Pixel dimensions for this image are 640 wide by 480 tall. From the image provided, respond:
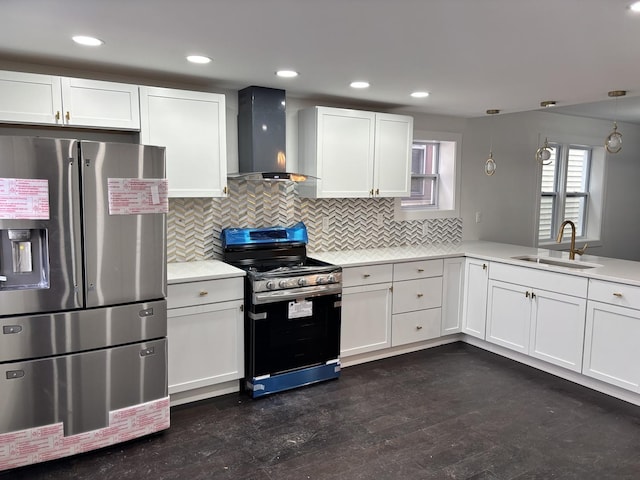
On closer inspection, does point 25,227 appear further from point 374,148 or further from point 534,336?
point 534,336

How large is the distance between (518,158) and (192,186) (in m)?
3.79

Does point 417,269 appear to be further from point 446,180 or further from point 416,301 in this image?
point 446,180

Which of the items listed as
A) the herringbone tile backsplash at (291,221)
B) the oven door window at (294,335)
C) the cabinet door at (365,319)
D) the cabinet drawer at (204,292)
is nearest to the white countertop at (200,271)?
the cabinet drawer at (204,292)

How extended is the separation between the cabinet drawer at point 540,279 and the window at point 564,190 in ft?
6.54

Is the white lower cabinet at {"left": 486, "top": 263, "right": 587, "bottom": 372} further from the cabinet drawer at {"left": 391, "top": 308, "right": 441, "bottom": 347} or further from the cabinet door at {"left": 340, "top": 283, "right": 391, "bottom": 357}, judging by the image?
the cabinet door at {"left": 340, "top": 283, "right": 391, "bottom": 357}

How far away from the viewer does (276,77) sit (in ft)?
10.3

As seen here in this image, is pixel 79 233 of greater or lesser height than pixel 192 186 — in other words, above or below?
below

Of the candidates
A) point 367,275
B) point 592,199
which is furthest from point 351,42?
point 592,199

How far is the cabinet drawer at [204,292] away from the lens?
2.98 m

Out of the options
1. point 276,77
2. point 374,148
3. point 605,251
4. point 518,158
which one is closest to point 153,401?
point 276,77

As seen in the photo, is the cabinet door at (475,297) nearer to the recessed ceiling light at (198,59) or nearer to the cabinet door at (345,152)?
the cabinet door at (345,152)

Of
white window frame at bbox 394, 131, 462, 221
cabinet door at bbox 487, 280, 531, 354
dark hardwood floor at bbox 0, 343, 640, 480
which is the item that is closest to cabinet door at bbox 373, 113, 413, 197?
white window frame at bbox 394, 131, 462, 221

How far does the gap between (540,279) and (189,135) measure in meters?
2.84

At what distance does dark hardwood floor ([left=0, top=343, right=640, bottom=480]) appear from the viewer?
8.00 ft
